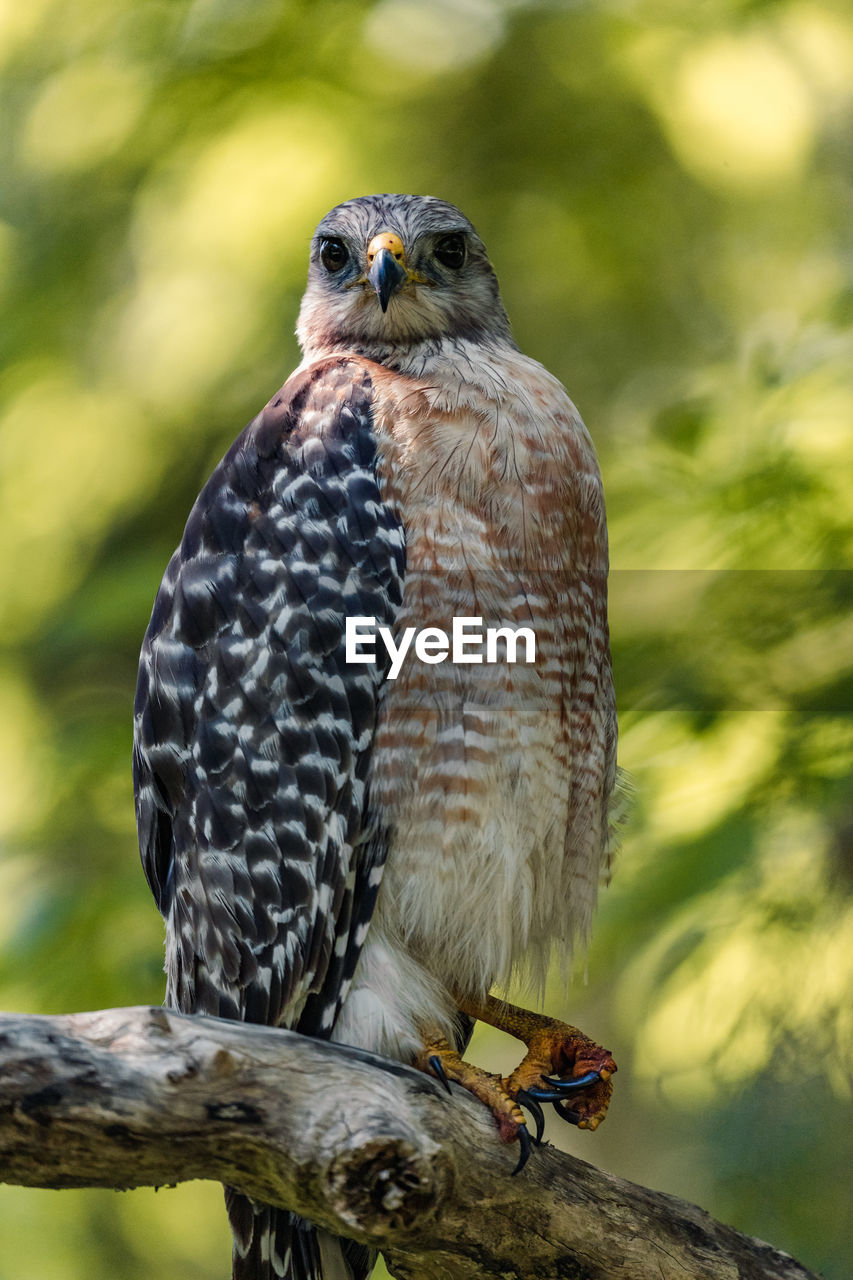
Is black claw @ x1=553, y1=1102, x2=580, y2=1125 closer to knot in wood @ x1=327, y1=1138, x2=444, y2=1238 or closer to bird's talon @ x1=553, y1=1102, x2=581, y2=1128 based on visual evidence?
bird's talon @ x1=553, y1=1102, x2=581, y2=1128

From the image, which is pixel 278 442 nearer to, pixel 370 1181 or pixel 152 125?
pixel 370 1181

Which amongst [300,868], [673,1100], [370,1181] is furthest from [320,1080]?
[673,1100]

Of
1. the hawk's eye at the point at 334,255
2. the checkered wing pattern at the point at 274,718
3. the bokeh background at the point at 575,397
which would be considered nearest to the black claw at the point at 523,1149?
the checkered wing pattern at the point at 274,718

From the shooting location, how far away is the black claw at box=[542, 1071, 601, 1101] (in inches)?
88.4

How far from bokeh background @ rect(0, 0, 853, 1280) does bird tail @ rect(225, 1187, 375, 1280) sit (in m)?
1.12

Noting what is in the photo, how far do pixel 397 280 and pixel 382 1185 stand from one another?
1.62 m

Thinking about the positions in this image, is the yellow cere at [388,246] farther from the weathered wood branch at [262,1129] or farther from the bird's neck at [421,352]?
the weathered wood branch at [262,1129]

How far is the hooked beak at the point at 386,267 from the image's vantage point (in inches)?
96.0

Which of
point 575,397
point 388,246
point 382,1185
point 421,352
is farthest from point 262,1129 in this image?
point 575,397

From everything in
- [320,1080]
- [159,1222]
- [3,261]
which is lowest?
[159,1222]

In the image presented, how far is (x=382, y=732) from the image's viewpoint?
2152 mm

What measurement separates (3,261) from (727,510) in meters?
2.55

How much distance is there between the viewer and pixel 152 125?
4.16 metres

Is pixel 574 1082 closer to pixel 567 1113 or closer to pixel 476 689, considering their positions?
pixel 567 1113
